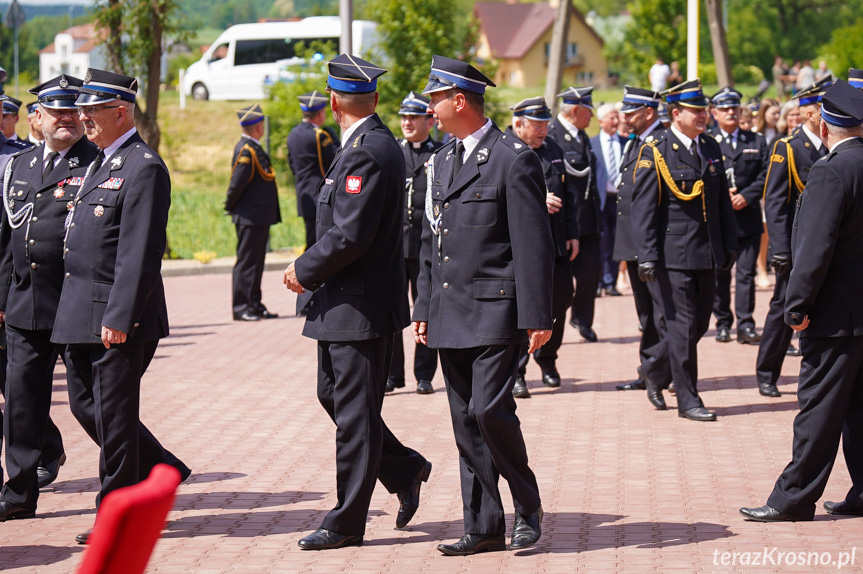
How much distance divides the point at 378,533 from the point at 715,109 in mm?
7423

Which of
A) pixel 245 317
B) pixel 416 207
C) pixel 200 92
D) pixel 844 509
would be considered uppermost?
pixel 416 207

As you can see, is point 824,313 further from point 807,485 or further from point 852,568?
point 852,568

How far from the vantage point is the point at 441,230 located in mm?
5801

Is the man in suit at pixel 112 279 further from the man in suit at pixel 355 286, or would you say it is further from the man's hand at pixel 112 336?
the man in suit at pixel 355 286

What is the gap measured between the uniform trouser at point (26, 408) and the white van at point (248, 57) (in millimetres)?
40101

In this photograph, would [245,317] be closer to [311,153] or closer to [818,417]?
[311,153]

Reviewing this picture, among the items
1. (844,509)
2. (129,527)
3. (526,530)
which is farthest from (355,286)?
(129,527)

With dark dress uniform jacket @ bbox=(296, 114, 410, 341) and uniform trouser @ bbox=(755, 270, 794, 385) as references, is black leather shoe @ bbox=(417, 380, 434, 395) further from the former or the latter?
dark dress uniform jacket @ bbox=(296, 114, 410, 341)

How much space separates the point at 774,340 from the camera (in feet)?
30.5

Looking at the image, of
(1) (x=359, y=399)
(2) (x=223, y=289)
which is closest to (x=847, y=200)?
(1) (x=359, y=399)

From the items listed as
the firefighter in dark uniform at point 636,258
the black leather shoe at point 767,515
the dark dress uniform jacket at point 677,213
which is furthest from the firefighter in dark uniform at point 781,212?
the black leather shoe at point 767,515

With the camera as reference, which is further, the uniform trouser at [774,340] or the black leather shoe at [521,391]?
the black leather shoe at [521,391]

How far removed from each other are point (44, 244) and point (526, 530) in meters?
2.88

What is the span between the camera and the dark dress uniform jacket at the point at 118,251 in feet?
18.5
